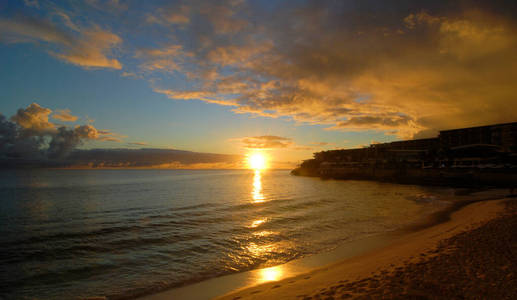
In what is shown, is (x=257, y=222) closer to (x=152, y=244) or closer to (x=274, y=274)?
(x=152, y=244)

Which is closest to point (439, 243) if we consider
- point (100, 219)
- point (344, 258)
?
point (344, 258)

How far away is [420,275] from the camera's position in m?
7.45

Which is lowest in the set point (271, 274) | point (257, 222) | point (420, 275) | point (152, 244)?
point (257, 222)

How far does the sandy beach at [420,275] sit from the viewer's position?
6.22 meters

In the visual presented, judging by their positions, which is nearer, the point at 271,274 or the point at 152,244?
the point at 271,274

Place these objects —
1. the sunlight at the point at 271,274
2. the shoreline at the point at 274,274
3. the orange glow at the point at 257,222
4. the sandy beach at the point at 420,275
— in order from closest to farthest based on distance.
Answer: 1. the sandy beach at the point at 420,275
2. the shoreline at the point at 274,274
3. the sunlight at the point at 271,274
4. the orange glow at the point at 257,222

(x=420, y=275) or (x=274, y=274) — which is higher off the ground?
(x=420, y=275)

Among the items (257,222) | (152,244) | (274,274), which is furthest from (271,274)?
(257,222)

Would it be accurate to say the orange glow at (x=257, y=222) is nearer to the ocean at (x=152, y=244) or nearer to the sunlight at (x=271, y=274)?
the ocean at (x=152, y=244)

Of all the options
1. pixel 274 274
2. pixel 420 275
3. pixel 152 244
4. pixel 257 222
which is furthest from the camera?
pixel 257 222

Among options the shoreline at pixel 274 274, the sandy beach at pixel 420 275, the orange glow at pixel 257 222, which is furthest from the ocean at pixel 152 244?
the sandy beach at pixel 420 275

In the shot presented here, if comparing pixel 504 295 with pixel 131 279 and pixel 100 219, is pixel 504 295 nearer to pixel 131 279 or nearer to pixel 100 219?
pixel 131 279

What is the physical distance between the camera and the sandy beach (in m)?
6.22

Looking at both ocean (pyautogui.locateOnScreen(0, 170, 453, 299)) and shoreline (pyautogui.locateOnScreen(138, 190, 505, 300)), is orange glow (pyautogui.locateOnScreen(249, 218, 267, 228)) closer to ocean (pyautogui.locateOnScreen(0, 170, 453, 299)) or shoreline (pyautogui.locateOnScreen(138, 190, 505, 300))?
ocean (pyautogui.locateOnScreen(0, 170, 453, 299))
